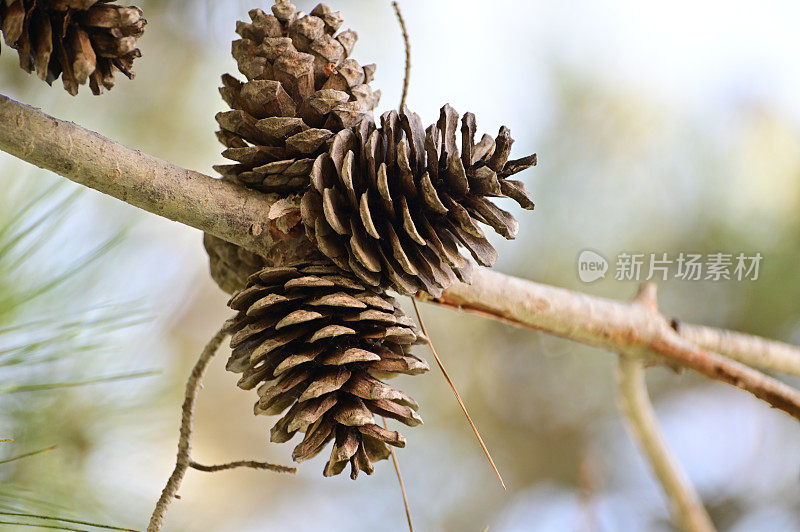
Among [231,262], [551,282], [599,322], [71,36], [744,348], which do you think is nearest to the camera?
[71,36]

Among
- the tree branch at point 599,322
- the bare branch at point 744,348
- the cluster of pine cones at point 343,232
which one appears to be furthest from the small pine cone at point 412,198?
the bare branch at point 744,348

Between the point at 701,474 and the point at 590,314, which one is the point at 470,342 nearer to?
the point at 701,474

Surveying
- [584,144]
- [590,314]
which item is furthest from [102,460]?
[584,144]

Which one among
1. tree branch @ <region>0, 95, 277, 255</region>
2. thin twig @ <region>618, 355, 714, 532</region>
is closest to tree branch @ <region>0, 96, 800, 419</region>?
tree branch @ <region>0, 95, 277, 255</region>

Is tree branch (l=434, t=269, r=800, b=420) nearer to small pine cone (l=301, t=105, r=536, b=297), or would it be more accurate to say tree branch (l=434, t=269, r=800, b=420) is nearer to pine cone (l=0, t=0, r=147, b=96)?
small pine cone (l=301, t=105, r=536, b=297)

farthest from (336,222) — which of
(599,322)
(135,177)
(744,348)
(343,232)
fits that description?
(744,348)

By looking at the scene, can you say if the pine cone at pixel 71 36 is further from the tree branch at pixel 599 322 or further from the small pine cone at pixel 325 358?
the tree branch at pixel 599 322

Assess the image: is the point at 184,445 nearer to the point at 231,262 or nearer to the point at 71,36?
the point at 231,262
